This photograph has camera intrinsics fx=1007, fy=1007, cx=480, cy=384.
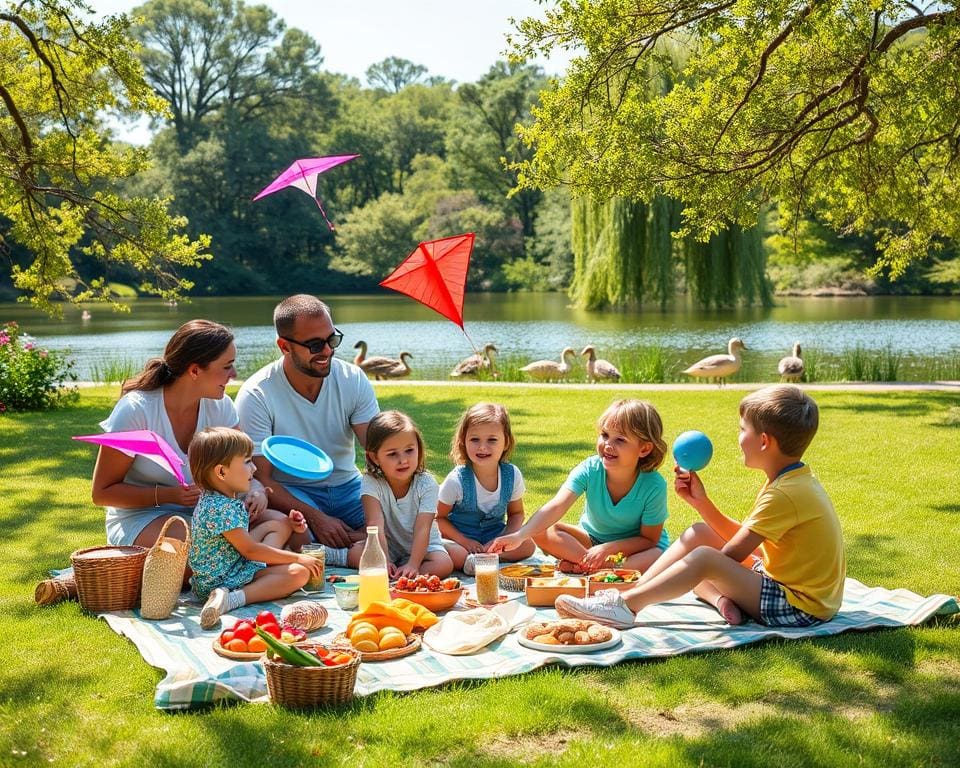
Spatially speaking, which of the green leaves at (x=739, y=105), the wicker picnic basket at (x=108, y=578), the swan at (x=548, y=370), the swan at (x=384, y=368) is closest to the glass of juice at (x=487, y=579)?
the wicker picnic basket at (x=108, y=578)

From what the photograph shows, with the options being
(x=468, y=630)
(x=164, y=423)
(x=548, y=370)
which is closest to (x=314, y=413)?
(x=164, y=423)

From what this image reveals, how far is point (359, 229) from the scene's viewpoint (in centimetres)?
5297

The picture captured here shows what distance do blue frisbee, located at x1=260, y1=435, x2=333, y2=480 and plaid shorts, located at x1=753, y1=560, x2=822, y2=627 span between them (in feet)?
7.26

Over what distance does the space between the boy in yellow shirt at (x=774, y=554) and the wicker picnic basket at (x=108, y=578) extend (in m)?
1.89

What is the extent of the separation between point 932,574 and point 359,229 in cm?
4956

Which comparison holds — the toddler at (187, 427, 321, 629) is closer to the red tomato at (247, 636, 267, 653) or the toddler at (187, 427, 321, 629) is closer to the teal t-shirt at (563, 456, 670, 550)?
the red tomato at (247, 636, 267, 653)

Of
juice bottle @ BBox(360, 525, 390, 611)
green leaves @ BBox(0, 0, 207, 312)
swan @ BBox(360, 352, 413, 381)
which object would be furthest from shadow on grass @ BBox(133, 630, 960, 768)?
swan @ BBox(360, 352, 413, 381)

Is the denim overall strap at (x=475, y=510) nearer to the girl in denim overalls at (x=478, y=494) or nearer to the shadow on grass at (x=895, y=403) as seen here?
the girl in denim overalls at (x=478, y=494)

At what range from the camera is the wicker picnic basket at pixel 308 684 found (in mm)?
3270

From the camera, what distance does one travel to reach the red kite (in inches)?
309

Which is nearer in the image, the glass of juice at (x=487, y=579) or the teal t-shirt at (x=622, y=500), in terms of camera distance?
the glass of juice at (x=487, y=579)

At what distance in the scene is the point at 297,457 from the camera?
521 cm

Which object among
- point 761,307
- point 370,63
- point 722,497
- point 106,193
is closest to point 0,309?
point 761,307

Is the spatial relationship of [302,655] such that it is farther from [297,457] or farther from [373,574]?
[297,457]
